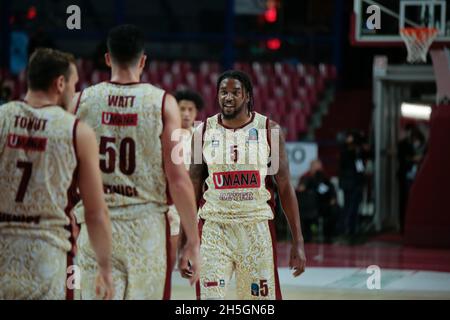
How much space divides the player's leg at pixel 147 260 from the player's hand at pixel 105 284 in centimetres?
38

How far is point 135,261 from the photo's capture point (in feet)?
21.3

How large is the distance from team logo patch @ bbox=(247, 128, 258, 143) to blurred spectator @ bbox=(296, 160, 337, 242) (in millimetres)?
10556

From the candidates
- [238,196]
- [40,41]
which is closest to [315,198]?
[40,41]

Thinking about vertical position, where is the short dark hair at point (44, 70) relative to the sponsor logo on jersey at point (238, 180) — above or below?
above

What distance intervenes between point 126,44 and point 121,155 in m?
0.65

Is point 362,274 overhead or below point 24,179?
below

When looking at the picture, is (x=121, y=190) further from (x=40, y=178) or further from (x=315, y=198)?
(x=315, y=198)

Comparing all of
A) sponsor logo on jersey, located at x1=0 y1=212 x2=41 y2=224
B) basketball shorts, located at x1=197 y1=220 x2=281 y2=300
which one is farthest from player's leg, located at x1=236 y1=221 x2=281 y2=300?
sponsor logo on jersey, located at x1=0 y1=212 x2=41 y2=224

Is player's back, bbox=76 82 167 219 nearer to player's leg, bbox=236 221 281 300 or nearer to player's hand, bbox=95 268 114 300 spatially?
player's hand, bbox=95 268 114 300

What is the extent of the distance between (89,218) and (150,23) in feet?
85.1

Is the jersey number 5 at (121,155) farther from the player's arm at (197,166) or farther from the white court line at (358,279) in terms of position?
the white court line at (358,279)

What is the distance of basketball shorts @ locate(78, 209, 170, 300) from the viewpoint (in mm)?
6484

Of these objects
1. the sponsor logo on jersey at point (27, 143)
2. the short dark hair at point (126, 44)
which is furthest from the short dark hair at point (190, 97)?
the sponsor logo on jersey at point (27, 143)

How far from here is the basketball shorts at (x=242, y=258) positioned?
26.0 feet
